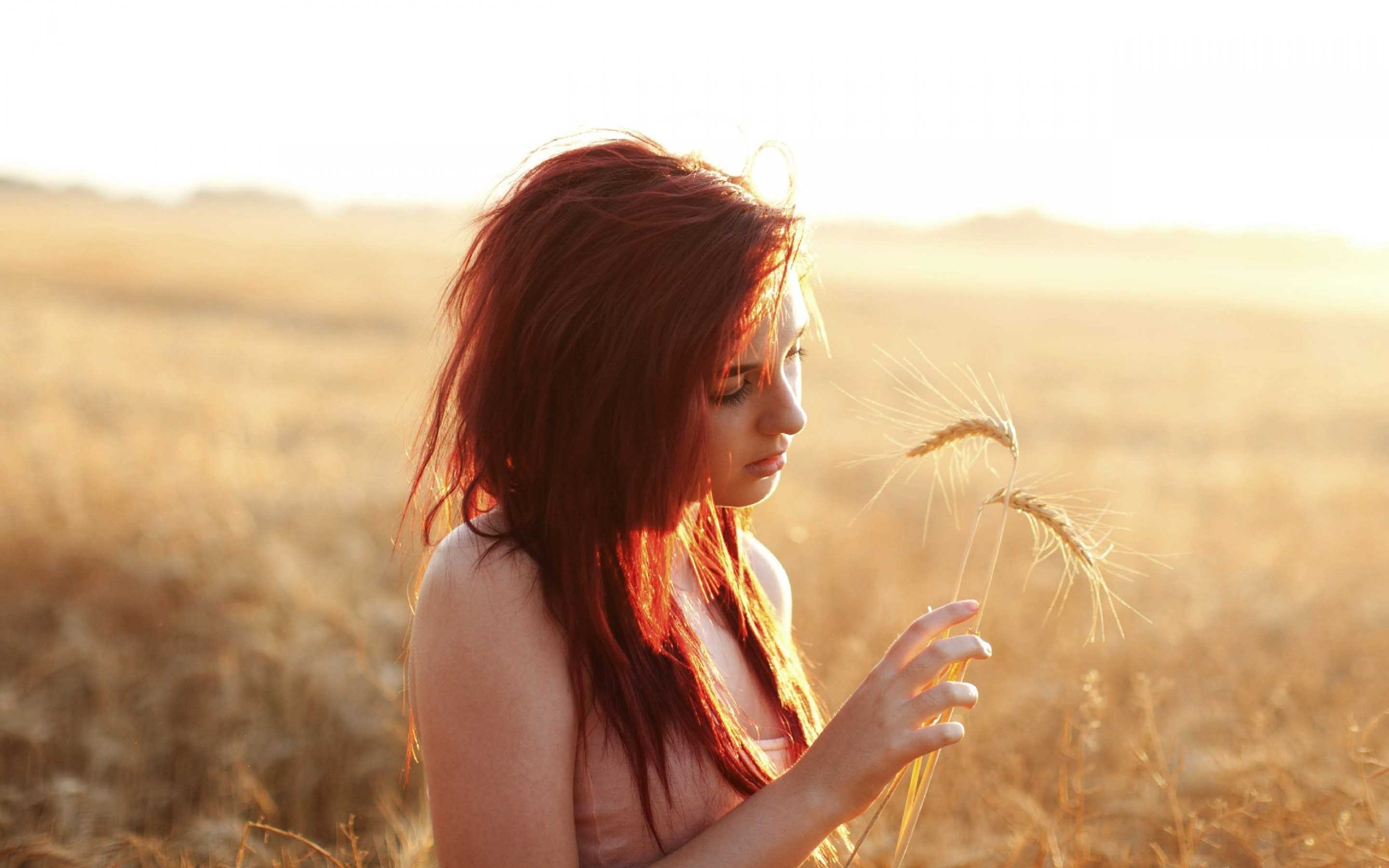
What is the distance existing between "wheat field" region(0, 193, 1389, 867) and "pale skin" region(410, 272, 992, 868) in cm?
39

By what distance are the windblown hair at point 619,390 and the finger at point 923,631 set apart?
265mm

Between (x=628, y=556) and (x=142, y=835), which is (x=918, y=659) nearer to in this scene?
(x=628, y=556)

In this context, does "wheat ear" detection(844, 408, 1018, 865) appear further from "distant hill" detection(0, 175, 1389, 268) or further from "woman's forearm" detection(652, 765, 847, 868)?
"distant hill" detection(0, 175, 1389, 268)

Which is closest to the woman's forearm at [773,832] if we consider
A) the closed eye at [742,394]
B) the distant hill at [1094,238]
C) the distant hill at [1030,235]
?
the closed eye at [742,394]

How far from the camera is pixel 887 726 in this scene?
4.07 feet

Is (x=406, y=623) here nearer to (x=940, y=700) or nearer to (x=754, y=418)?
(x=754, y=418)

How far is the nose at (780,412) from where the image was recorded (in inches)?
55.0

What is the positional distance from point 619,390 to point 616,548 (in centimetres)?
21

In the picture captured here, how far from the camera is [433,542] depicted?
1.71 meters

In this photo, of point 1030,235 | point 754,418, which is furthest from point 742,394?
point 1030,235

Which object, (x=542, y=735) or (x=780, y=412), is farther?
(x=780, y=412)

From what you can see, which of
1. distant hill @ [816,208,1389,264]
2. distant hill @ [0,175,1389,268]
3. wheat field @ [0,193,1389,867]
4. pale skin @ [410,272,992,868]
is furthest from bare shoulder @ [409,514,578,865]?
distant hill @ [816,208,1389,264]

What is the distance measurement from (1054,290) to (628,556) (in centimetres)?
3109

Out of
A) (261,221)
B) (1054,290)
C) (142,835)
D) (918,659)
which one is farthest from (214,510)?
(261,221)
